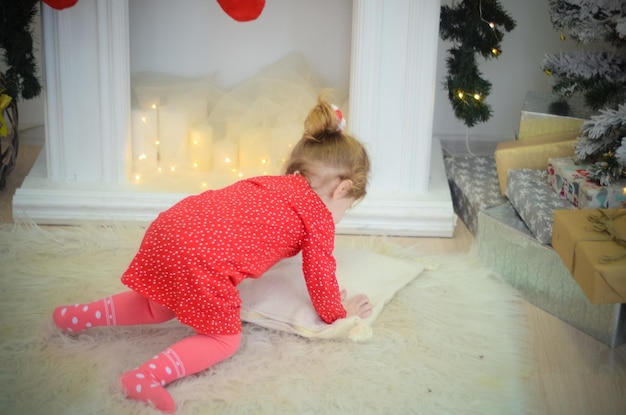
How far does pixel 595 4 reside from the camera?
5.87 feet

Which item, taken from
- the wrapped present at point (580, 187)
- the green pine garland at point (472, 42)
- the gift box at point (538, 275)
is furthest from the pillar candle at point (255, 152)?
the wrapped present at point (580, 187)

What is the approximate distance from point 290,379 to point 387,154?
820mm

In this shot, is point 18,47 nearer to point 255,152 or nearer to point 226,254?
point 255,152

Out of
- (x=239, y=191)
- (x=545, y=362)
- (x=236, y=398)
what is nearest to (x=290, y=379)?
(x=236, y=398)

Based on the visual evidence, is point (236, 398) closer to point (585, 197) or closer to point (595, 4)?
point (585, 197)

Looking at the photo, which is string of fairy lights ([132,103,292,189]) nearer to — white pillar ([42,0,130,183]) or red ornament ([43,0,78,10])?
white pillar ([42,0,130,183])

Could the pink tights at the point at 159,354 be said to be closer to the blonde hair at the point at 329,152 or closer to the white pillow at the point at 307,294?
the white pillow at the point at 307,294

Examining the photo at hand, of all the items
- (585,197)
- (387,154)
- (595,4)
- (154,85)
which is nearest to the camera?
(585,197)

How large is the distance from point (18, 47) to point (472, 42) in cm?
111

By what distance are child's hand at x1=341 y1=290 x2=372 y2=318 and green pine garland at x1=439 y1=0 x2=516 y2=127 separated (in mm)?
700

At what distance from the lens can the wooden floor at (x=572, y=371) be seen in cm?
134

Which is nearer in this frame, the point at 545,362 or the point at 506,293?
the point at 545,362

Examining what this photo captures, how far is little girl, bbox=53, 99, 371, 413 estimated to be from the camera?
52.8 inches

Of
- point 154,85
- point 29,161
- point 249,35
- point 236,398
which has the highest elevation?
point 249,35
